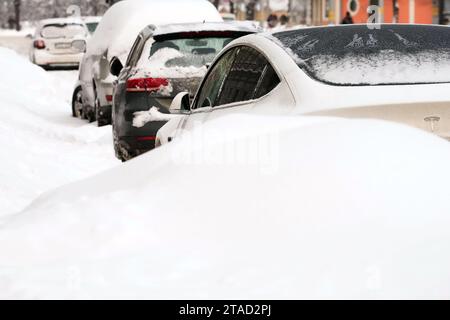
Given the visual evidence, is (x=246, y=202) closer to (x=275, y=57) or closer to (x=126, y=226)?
(x=126, y=226)

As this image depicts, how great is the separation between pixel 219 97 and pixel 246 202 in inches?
128

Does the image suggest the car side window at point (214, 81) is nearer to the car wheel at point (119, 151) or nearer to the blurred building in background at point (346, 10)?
the car wheel at point (119, 151)

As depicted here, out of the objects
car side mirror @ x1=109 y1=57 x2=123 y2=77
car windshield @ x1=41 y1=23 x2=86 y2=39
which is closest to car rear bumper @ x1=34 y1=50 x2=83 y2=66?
car windshield @ x1=41 y1=23 x2=86 y2=39

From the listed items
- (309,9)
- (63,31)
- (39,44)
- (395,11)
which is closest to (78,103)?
(63,31)

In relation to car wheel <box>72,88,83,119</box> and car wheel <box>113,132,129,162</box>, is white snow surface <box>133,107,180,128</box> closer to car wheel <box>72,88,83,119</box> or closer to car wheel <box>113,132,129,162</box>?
car wheel <box>113,132,129,162</box>

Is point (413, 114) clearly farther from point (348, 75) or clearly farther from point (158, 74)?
point (158, 74)

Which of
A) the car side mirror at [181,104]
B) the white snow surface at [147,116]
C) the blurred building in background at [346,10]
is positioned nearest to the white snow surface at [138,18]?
the white snow surface at [147,116]

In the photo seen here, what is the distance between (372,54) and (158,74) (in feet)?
15.5

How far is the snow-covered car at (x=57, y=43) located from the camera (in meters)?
30.4

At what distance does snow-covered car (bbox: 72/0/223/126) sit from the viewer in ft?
51.4

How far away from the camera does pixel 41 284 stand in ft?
13.7

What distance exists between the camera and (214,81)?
821 centimetres
